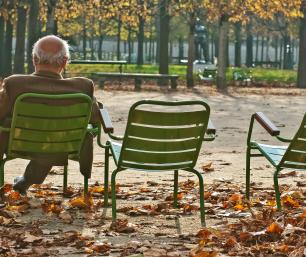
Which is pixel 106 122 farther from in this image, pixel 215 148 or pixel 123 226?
pixel 215 148

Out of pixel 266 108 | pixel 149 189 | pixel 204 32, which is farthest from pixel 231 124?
pixel 204 32

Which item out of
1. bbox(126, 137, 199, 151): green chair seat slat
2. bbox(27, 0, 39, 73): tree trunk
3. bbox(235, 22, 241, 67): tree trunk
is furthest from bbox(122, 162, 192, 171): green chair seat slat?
bbox(235, 22, 241, 67): tree trunk

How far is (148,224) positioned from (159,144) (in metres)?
0.61

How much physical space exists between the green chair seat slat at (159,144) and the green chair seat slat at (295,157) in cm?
73

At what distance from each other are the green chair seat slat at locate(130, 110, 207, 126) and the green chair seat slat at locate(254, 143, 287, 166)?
0.88 m

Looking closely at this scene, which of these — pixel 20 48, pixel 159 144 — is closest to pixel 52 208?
pixel 159 144

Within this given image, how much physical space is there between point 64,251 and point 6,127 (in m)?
2.09

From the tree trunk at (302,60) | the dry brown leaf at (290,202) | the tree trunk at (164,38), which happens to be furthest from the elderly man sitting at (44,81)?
the tree trunk at (302,60)

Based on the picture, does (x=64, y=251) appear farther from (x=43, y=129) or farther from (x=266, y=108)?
(x=266, y=108)

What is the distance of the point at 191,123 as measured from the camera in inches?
288

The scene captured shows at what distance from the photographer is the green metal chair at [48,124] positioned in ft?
24.5

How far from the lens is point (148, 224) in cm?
714

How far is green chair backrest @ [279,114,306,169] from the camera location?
24.8 feet

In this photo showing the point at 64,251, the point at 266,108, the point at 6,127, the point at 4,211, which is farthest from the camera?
the point at 266,108
